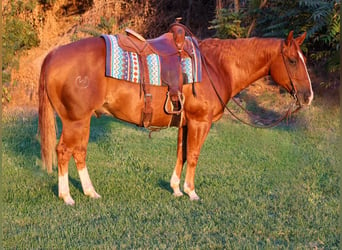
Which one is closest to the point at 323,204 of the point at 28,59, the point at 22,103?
the point at 22,103

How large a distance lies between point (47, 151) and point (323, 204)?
303 centimetres

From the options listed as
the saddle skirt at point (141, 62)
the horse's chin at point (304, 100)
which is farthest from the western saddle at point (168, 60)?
the horse's chin at point (304, 100)

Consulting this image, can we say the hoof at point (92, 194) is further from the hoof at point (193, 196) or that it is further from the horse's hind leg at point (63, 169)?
the hoof at point (193, 196)

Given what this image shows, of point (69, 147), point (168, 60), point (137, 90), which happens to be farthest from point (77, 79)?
point (168, 60)

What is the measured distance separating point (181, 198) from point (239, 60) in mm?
1686

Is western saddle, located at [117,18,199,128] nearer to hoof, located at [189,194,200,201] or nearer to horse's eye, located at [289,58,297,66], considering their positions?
hoof, located at [189,194,200,201]

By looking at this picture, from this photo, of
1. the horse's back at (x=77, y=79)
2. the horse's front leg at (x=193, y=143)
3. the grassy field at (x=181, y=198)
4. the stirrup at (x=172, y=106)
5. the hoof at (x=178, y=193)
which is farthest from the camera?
the hoof at (x=178, y=193)

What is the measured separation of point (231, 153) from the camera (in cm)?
761

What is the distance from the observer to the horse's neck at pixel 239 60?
5.25m

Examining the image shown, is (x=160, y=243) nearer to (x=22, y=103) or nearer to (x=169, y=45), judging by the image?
(x=169, y=45)

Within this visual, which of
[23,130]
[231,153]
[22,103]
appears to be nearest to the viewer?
[231,153]

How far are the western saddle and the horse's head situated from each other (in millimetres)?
1001

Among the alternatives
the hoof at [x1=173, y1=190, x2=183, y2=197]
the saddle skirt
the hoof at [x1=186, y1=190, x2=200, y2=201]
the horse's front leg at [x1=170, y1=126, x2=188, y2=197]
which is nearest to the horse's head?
the saddle skirt

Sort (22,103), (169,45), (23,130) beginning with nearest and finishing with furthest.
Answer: (169,45) < (23,130) < (22,103)
